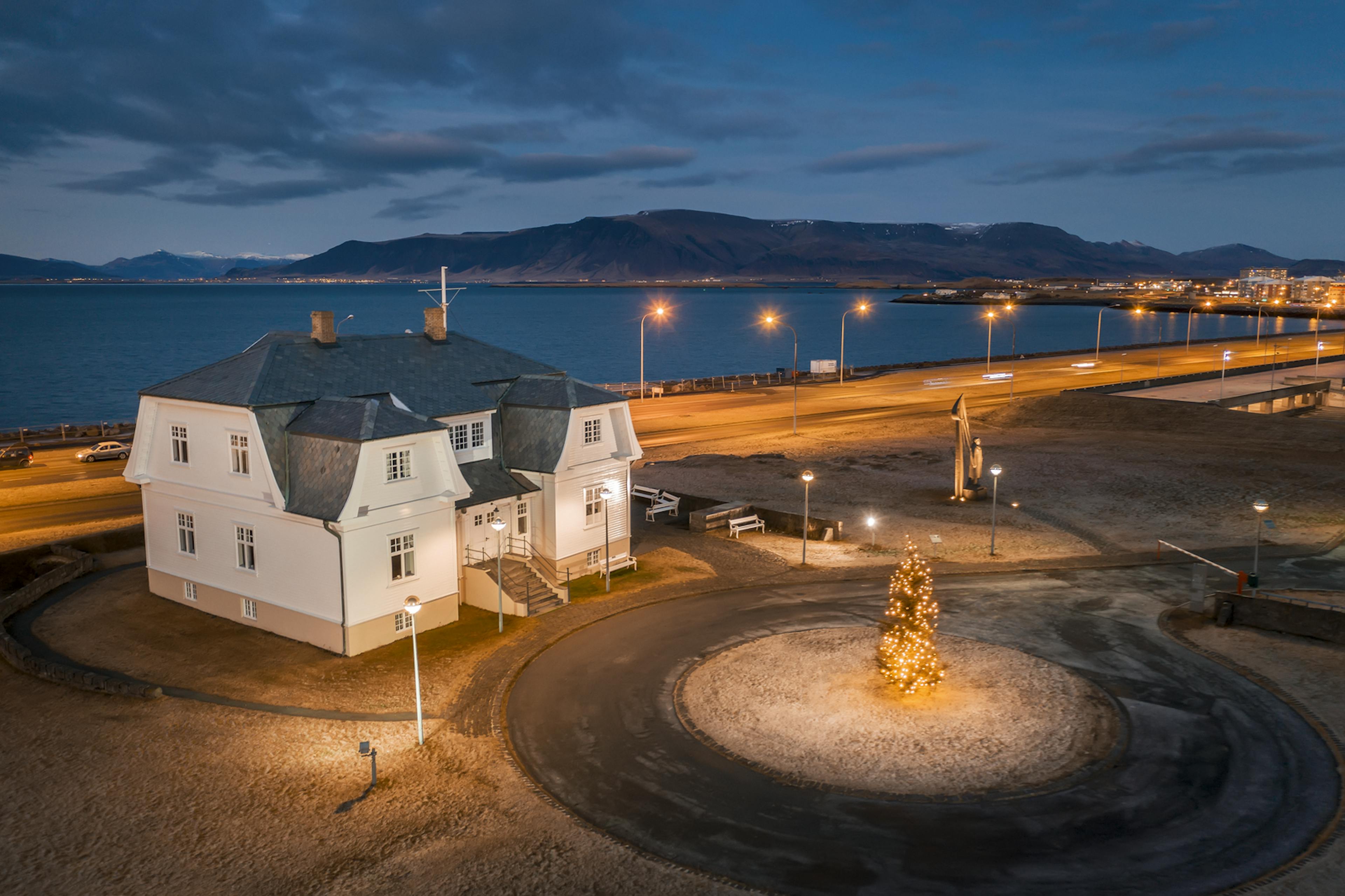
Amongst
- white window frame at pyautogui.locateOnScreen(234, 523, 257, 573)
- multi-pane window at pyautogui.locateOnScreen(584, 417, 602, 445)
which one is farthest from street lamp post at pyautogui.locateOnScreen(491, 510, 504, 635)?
white window frame at pyautogui.locateOnScreen(234, 523, 257, 573)

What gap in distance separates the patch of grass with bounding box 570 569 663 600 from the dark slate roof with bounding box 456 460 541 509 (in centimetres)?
390

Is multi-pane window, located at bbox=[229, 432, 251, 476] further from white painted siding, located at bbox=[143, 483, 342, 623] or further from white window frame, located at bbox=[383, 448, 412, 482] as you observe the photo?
white window frame, located at bbox=[383, 448, 412, 482]

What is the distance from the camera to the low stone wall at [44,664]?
2416 cm

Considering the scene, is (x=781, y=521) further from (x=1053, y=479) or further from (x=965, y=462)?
(x=1053, y=479)


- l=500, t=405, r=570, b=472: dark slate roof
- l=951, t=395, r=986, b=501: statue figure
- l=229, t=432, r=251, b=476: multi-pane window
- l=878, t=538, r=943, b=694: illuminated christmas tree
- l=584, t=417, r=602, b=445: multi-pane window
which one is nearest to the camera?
l=878, t=538, r=943, b=694: illuminated christmas tree

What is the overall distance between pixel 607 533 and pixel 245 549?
11716 mm

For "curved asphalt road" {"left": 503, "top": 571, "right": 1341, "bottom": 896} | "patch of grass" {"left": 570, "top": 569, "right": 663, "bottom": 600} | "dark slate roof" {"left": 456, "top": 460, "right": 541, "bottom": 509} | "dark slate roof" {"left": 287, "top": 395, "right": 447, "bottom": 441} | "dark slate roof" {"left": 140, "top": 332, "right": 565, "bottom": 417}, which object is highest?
"dark slate roof" {"left": 140, "top": 332, "right": 565, "bottom": 417}

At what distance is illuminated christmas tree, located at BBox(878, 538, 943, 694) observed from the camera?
2416cm

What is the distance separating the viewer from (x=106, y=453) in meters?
55.4

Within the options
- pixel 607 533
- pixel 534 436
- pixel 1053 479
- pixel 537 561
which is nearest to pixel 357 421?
pixel 534 436

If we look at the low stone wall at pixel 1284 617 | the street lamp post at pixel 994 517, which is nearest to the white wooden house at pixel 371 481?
the street lamp post at pixel 994 517

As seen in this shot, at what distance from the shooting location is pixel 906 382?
98.2m

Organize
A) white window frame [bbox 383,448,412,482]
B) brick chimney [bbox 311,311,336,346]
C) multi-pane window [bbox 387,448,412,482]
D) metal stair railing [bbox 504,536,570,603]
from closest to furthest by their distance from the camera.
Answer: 1. white window frame [bbox 383,448,412,482]
2. multi-pane window [bbox 387,448,412,482]
3. brick chimney [bbox 311,311,336,346]
4. metal stair railing [bbox 504,536,570,603]

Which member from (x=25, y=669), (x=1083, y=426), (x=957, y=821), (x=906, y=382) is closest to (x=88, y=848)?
(x=25, y=669)
